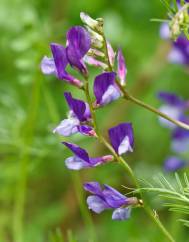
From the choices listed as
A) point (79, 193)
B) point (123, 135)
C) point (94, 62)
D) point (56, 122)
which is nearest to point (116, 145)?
point (123, 135)

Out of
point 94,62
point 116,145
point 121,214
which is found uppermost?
point 94,62

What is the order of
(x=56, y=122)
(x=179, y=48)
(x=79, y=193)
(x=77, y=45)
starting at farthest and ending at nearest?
(x=179, y=48)
(x=56, y=122)
(x=79, y=193)
(x=77, y=45)

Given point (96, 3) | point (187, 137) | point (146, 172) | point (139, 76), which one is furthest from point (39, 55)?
point (96, 3)

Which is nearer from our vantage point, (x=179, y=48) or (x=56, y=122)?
(x=56, y=122)

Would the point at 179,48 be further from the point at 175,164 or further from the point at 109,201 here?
the point at 109,201

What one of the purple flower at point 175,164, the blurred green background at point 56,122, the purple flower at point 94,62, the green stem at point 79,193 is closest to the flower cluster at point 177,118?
the purple flower at point 175,164

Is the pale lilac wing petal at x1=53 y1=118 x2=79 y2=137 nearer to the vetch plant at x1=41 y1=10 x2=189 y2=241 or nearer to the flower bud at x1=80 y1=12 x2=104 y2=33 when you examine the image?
the vetch plant at x1=41 y1=10 x2=189 y2=241

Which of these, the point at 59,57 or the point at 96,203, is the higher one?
the point at 59,57

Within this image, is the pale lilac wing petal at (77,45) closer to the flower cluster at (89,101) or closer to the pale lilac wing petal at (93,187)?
the flower cluster at (89,101)
